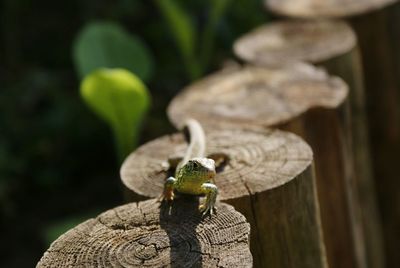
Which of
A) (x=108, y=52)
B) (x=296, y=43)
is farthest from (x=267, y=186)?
(x=108, y=52)

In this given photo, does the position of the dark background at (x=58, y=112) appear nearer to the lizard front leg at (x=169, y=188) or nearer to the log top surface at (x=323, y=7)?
the log top surface at (x=323, y=7)

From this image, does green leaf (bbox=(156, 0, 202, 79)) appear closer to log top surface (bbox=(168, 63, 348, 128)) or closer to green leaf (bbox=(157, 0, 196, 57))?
green leaf (bbox=(157, 0, 196, 57))

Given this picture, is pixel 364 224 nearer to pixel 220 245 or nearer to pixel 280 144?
pixel 280 144

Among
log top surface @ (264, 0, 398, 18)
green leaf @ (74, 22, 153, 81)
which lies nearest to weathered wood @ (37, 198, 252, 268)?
green leaf @ (74, 22, 153, 81)

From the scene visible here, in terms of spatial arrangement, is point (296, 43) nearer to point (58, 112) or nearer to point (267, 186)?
point (267, 186)

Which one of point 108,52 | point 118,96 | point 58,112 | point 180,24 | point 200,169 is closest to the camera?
point 200,169

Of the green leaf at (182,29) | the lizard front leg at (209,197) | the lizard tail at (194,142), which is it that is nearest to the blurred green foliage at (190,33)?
the green leaf at (182,29)

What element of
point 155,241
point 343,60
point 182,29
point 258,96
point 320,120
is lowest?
point 155,241
